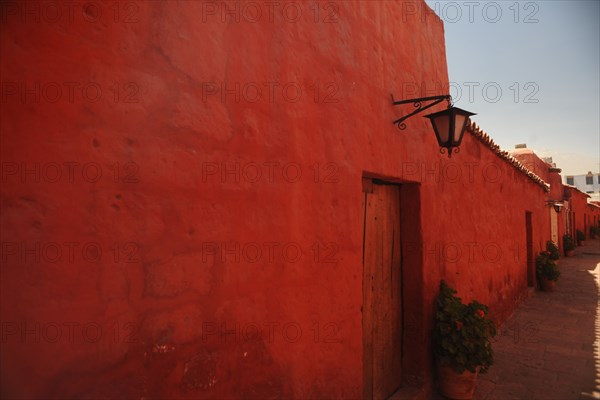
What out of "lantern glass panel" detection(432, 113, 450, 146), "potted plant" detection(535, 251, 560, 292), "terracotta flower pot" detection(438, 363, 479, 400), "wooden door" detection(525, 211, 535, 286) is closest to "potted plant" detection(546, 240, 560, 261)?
"potted plant" detection(535, 251, 560, 292)

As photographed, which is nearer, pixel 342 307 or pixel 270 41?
pixel 270 41

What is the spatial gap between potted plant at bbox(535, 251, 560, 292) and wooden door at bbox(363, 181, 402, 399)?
27.5ft

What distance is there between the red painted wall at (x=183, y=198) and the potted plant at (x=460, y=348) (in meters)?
1.66

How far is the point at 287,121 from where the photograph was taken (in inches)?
94.8

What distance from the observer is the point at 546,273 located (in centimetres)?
1015

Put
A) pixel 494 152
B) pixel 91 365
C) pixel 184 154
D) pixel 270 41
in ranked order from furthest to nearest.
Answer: pixel 494 152
pixel 270 41
pixel 184 154
pixel 91 365

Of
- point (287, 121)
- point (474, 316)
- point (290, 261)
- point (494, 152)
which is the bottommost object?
point (474, 316)

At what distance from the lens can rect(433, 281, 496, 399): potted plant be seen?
156 inches

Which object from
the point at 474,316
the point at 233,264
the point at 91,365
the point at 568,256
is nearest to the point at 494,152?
the point at 474,316

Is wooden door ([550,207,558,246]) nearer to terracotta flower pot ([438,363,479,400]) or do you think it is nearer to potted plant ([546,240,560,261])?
potted plant ([546,240,560,261])

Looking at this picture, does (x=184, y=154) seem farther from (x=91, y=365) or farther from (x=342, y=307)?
(x=342, y=307)

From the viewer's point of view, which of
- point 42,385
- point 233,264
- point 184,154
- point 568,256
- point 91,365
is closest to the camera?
point 42,385

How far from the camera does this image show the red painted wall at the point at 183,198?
1341 millimetres

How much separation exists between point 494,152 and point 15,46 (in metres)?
7.63
